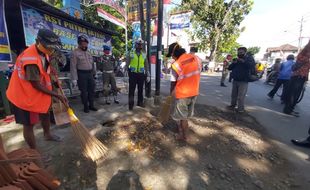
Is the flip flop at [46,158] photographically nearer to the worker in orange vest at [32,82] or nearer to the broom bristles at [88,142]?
the worker in orange vest at [32,82]

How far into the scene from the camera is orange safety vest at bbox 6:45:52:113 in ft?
8.97

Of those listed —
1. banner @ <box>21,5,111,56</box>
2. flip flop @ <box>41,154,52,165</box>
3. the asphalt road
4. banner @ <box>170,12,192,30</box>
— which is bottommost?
the asphalt road

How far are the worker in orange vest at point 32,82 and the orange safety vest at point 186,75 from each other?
182 cm

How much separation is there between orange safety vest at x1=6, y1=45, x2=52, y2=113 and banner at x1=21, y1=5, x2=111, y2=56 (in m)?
2.49

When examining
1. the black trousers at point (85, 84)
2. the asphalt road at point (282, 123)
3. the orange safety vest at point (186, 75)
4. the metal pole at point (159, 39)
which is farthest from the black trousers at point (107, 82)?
the asphalt road at point (282, 123)

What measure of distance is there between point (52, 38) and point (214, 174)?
2.84 m

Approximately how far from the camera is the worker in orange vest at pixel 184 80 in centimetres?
366

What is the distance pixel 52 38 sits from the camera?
2.87 metres

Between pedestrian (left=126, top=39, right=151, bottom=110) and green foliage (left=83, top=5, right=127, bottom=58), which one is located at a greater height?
green foliage (left=83, top=5, right=127, bottom=58)

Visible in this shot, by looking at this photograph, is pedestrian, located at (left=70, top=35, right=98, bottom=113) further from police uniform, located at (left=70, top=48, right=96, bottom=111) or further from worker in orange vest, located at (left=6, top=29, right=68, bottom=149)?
worker in orange vest, located at (left=6, top=29, right=68, bottom=149)

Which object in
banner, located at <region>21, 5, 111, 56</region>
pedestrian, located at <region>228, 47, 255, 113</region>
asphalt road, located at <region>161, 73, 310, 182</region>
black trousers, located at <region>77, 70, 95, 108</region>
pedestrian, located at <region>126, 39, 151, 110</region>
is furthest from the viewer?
pedestrian, located at <region>228, 47, 255, 113</region>

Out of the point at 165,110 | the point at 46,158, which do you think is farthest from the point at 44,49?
the point at 165,110

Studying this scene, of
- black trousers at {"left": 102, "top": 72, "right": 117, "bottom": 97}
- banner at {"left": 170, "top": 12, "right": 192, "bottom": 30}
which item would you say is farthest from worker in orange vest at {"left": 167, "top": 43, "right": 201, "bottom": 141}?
banner at {"left": 170, "top": 12, "right": 192, "bottom": 30}

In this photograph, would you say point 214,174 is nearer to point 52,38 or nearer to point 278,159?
point 278,159
